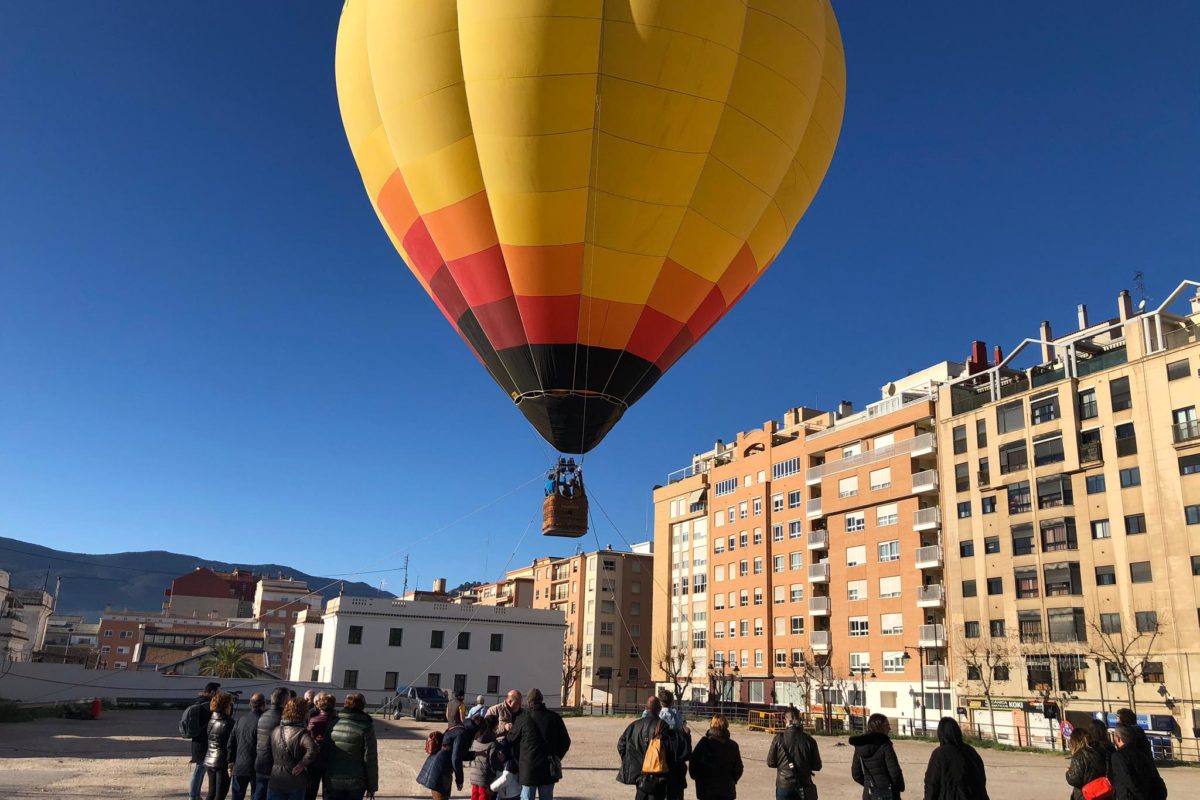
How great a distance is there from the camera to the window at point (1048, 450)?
47281 mm

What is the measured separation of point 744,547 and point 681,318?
53.7 m

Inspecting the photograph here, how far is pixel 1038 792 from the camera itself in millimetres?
17031

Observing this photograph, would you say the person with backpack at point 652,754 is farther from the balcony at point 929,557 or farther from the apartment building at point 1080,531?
the balcony at point 929,557

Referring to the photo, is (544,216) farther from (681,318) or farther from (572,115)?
(681,318)

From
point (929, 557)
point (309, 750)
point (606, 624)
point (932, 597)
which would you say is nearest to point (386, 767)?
point (309, 750)

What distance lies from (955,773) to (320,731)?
518 centimetres

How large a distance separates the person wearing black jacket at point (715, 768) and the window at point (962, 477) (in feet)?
156

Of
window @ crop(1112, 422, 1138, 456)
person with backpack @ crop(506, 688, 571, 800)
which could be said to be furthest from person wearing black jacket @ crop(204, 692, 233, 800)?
window @ crop(1112, 422, 1138, 456)

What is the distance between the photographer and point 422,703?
3747cm

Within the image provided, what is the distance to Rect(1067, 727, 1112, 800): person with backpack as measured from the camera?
7.27 meters

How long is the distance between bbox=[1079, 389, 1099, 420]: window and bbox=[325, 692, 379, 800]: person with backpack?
4669cm

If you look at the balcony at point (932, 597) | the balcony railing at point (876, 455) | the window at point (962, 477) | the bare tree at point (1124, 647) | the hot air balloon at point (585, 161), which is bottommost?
the bare tree at point (1124, 647)

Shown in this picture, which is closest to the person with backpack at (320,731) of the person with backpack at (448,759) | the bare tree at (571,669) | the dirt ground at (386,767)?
the person with backpack at (448,759)

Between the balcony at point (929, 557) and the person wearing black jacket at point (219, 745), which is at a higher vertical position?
the balcony at point (929, 557)
